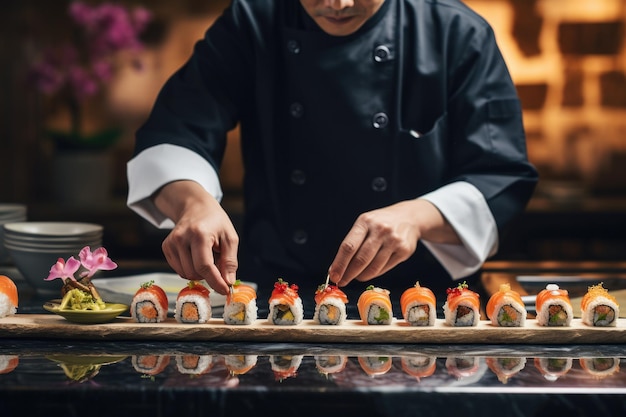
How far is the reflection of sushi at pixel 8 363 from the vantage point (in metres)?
1.65

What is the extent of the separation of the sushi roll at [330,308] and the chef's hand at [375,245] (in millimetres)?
91

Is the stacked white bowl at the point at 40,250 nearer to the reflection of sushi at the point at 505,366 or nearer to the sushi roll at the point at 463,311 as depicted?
the sushi roll at the point at 463,311

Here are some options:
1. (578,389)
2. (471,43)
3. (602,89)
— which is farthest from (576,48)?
(578,389)

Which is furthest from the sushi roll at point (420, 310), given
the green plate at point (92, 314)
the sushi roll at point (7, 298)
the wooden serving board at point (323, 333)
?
the sushi roll at point (7, 298)

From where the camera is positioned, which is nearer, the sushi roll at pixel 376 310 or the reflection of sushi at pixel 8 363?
the reflection of sushi at pixel 8 363

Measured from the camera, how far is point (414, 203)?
2.33 meters

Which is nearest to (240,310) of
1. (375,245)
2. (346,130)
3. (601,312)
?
(375,245)

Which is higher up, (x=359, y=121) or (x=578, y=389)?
(x=359, y=121)

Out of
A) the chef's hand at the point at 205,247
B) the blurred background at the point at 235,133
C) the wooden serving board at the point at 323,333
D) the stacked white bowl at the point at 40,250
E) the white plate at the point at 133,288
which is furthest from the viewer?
the blurred background at the point at 235,133

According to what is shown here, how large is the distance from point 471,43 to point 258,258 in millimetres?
852

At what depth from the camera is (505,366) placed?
171 cm

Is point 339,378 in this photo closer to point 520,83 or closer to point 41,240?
point 41,240

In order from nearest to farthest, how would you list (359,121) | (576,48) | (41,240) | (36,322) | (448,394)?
1. (448,394)
2. (36,322)
3. (41,240)
4. (359,121)
5. (576,48)

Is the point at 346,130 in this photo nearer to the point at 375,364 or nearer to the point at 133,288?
the point at 133,288
